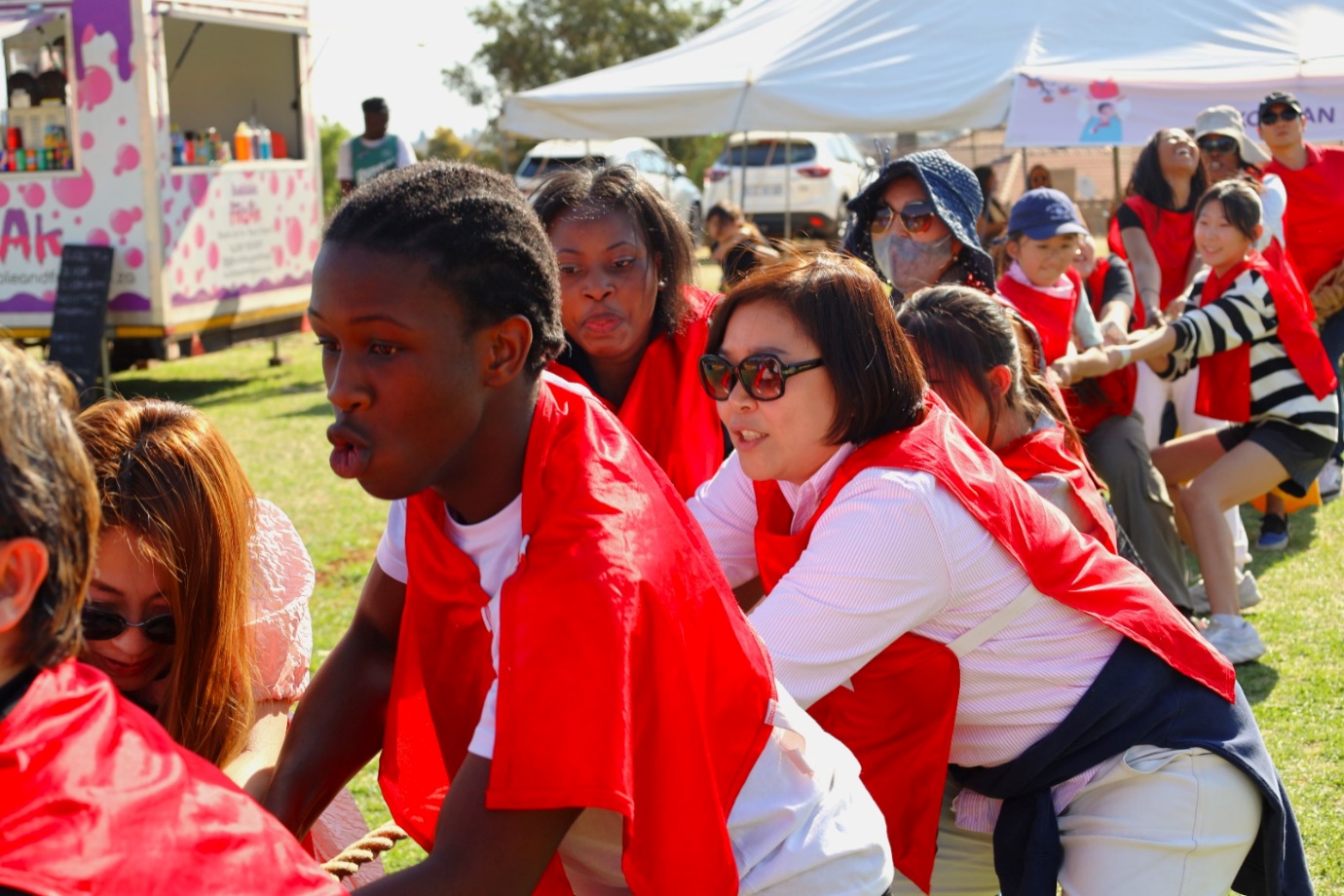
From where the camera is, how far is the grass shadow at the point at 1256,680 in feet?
16.3

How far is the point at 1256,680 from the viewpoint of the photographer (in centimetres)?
514

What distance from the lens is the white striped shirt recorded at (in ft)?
7.03

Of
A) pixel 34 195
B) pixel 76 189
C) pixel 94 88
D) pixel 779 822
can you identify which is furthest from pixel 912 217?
pixel 34 195

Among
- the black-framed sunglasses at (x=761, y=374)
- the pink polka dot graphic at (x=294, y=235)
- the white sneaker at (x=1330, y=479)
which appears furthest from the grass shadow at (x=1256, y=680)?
the pink polka dot graphic at (x=294, y=235)

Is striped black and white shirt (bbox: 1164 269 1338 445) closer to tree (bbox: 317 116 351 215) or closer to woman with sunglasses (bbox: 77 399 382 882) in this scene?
woman with sunglasses (bbox: 77 399 382 882)

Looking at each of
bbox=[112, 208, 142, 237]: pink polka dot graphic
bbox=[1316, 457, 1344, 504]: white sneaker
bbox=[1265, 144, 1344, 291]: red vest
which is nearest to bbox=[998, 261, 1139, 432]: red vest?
bbox=[1316, 457, 1344, 504]: white sneaker

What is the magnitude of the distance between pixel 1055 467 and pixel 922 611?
0.92 m

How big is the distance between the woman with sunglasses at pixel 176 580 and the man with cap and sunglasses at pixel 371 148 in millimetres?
10421

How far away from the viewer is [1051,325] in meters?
4.93

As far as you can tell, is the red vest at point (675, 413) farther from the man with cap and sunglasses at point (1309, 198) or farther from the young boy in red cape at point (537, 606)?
the man with cap and sunglasses at point (1309, 198)

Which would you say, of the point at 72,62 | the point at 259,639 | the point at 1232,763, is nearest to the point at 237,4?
the point at 72,62

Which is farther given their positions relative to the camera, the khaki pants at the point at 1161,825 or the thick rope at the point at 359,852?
the khaki pants at the point at 1161,825

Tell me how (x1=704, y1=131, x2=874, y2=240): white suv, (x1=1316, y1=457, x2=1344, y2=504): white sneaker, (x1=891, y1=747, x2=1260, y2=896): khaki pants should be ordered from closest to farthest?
(x1=891, y1=747, x2=1260, y2=896): khaki pants < (x1=1316, y1=457, x2=1344, y2=504): white sneaker < (x1=704, y1=131, x2=874, y2=240): white suv

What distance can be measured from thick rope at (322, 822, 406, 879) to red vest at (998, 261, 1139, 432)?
314cm
